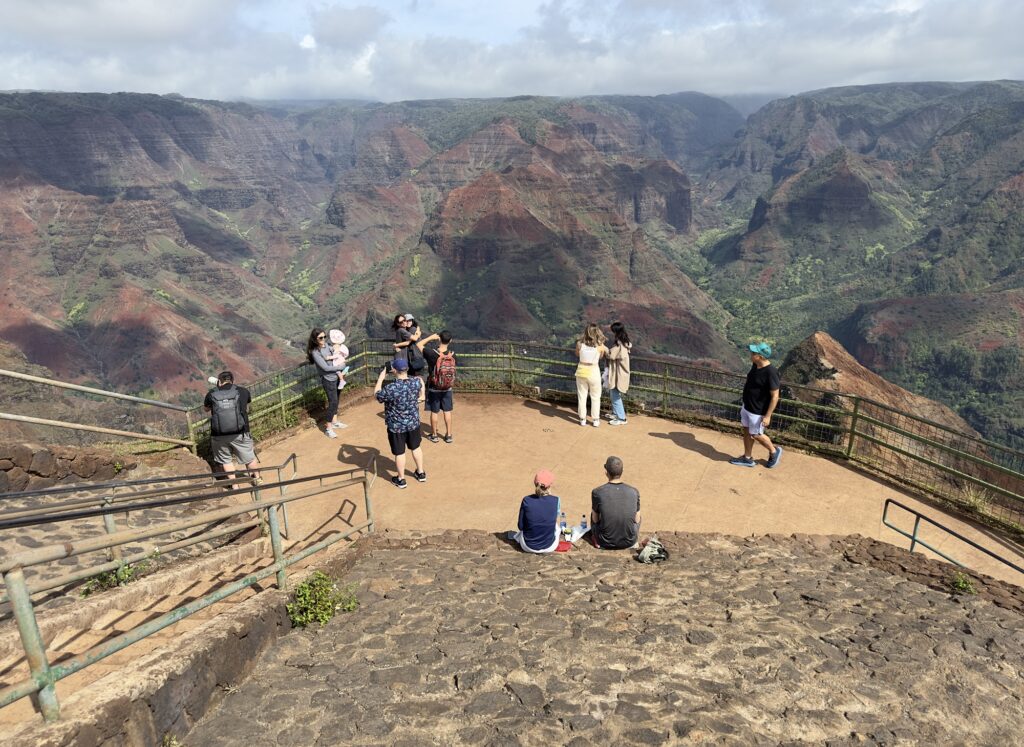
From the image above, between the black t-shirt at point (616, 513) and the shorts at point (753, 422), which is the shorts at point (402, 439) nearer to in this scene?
the black t-shirt at point (616, 513)

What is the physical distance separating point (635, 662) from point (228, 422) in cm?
637

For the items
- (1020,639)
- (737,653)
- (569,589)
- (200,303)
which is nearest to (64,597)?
(569,589)

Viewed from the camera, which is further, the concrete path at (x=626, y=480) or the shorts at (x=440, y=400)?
the shorts at (x=440, y=400)

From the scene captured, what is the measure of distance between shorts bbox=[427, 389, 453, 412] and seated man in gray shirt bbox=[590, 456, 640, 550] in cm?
430

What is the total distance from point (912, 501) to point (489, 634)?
23.4 ft

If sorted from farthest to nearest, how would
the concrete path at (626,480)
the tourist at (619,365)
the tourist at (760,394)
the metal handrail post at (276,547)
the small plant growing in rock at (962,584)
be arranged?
the tourist at (619,365) < the tourist at (760,394) < the concrete path at (626,480) < the small plant growing in rock at (962,584) < the metal handrail post at (276,547)

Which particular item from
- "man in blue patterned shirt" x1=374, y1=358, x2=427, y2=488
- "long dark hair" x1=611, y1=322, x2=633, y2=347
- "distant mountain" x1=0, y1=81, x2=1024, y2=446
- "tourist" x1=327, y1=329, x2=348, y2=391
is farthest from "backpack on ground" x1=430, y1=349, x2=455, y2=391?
"distant mountain" x1=0, y1=81, x2=1024, y2=446

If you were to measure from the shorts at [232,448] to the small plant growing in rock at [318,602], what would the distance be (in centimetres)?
382

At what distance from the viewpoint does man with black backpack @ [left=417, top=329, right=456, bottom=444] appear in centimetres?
1033

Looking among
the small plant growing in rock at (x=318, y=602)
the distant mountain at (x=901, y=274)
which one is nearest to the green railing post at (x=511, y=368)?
the small plant growing in rock at (x=318, y=602)

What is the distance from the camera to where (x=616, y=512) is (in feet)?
22.8

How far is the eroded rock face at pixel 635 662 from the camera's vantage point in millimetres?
3842

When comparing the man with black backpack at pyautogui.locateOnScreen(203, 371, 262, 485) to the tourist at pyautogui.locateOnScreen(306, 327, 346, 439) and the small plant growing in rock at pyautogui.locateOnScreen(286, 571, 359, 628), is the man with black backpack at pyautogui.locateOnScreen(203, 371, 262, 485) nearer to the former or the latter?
the tourist at pyautogui.locateOnScreen(306, 327, 346, 439)

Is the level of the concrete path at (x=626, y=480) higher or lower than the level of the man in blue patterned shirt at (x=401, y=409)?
lower
